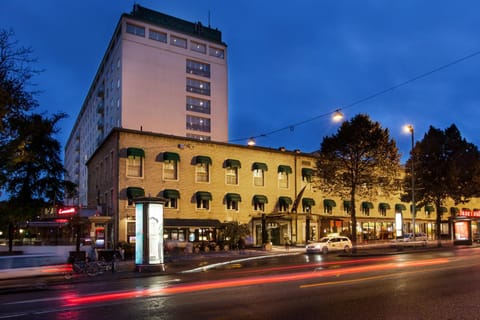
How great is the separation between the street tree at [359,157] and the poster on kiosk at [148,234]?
21015mm

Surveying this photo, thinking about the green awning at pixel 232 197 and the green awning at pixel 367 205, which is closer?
the green awning at pixel 232 197

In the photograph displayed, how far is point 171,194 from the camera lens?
39.3 metres

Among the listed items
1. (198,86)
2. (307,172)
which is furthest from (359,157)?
(198,86)

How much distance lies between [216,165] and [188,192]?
397 cm

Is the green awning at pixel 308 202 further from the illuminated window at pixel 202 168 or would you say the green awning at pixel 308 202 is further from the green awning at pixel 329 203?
the illuminated window at pixel 202 168

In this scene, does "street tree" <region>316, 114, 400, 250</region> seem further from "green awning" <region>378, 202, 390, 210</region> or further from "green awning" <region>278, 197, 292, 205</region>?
"green awning" <region>378, 202, 390, 210</region>

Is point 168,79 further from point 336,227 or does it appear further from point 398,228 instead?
point 398,228

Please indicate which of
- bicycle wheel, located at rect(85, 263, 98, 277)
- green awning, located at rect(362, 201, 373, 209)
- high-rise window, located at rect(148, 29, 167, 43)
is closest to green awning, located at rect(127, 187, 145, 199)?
bicycle wheel, located at rect(85, 263, 98, 277)

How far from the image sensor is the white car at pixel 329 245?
35.3 m

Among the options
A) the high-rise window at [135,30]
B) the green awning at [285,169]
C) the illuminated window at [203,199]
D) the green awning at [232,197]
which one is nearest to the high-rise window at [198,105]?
the high-rise window at [135,30]

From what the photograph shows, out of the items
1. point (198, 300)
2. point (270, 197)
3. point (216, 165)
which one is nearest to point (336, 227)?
point (270, 197)

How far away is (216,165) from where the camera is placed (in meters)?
43.1

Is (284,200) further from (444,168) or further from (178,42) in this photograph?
(178,42)

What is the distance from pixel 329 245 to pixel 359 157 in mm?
8661
